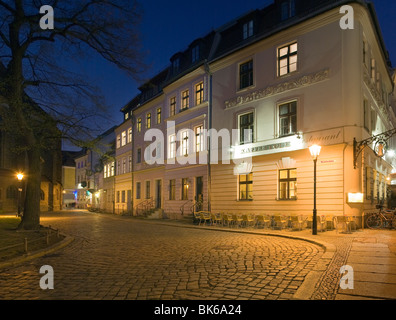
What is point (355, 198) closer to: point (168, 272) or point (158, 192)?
point (168, 272)

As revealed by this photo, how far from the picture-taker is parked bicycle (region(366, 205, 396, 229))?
15.7 meters

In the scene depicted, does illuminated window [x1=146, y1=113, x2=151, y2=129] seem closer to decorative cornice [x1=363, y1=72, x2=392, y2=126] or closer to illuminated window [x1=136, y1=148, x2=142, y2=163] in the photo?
illuminated window [x1=136, y1=148, x2=142, y2=163]

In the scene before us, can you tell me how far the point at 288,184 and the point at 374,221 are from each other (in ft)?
14.9

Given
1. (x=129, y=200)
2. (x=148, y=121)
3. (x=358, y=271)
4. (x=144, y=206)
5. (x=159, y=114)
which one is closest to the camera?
(x=358, y=271)

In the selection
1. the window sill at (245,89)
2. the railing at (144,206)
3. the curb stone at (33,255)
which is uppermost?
the window sill at (245,89)

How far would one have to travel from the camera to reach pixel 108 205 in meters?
45.2

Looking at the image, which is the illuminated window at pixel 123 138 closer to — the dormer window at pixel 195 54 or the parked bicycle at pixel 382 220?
the dormer window at pixel 195 54

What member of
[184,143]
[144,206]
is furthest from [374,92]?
[144,206]

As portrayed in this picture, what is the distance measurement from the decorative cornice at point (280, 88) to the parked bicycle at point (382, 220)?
24.0 feet

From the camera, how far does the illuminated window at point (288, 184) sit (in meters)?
17.9

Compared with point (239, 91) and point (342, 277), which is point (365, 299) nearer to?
point (342, 277)

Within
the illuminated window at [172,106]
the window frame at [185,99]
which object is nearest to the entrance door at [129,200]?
the illuminated window at [172,106]

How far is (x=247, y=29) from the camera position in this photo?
21.7m
